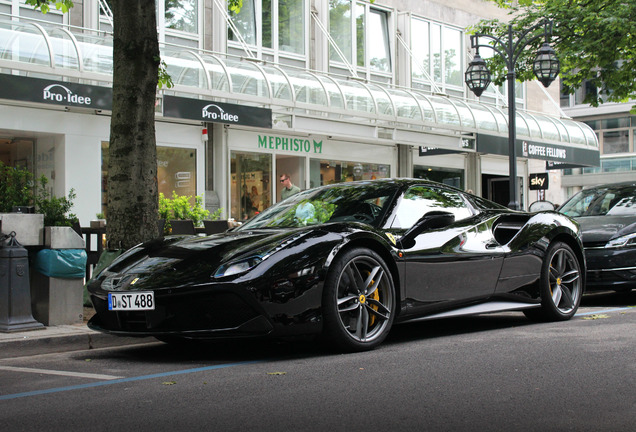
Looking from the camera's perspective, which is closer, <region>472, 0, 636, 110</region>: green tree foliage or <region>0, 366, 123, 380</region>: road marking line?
<region>0, 366, 123, 380</region>: road marking line

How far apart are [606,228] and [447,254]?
13.0 feet

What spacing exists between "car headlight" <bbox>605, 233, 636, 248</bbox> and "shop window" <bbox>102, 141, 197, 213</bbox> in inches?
423

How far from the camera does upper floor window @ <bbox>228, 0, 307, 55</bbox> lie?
2036 cm

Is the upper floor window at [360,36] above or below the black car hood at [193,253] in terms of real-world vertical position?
above

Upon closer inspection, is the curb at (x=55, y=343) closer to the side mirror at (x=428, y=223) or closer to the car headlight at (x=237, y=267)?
the car headlight at (x=237, y=267)

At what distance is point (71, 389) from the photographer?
4.60 meters

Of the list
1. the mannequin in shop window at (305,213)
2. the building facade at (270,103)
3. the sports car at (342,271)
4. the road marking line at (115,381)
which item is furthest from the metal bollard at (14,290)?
the building facade at (270,103)

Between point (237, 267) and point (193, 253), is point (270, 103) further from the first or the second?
point (237, 267)

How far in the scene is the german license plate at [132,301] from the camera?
530 cm

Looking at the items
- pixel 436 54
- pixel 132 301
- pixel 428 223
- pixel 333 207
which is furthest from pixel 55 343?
pixel 436 54

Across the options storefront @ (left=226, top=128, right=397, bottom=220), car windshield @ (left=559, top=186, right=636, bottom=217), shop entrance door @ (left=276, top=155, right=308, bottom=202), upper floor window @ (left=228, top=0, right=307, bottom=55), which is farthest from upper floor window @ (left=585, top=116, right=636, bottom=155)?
car windshield @ (left=559, top=186, right=636, bottom=217)

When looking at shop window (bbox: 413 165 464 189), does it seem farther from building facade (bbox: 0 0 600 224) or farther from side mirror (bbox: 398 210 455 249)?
side mirror (bbox: 398 210 455 249)

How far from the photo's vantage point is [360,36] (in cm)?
2341

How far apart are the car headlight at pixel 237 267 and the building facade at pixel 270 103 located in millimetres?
9168
